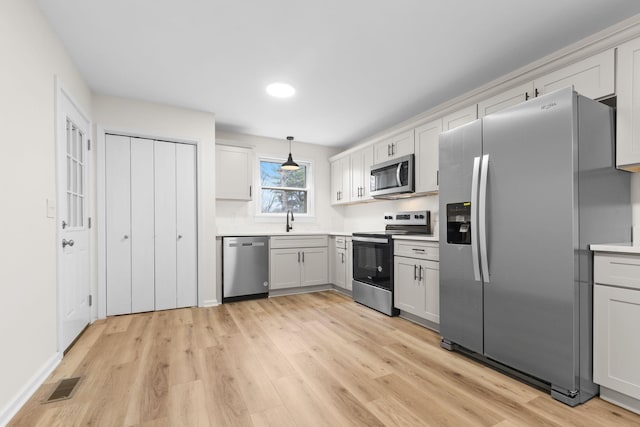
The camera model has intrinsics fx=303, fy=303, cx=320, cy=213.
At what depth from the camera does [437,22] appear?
211cm

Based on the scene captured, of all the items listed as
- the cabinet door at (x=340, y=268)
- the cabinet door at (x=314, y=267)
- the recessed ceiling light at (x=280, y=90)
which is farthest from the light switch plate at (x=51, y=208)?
the cabinet door at (x=340, y=268)

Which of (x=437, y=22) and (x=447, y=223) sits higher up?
(x=437, y=22)

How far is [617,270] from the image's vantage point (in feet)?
5.51

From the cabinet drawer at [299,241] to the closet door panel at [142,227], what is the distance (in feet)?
5.06

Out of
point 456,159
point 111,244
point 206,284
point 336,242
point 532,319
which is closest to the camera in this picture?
point 532,319

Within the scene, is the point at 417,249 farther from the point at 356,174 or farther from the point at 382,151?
the point at 356,174

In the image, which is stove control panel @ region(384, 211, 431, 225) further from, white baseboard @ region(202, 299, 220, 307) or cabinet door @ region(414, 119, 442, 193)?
white baseboard @ region(202, 299, 220, 307)

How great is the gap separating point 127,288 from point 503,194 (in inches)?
152

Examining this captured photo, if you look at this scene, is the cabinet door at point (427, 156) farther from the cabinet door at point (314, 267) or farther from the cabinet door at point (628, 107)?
the cabinet door at point (314, 267)

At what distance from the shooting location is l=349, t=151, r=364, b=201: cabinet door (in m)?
4.57

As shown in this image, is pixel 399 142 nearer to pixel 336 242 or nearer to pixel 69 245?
pixel 336 242

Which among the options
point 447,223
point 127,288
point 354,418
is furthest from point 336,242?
point 354,418

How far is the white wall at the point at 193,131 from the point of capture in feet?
11.1

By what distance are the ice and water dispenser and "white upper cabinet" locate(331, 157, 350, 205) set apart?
253 centimetres
